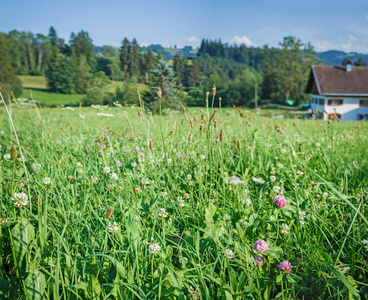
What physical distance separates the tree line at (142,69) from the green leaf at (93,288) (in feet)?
21.0

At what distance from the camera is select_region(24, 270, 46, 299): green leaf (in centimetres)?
119

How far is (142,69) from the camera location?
1074 inches

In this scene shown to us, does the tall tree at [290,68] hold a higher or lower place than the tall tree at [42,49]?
lower

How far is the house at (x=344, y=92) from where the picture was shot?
114 feet

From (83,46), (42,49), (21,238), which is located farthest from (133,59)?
(42,49)

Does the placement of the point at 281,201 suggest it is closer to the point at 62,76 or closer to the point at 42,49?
the point at 62,76

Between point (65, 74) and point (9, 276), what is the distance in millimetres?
Answer: 55117

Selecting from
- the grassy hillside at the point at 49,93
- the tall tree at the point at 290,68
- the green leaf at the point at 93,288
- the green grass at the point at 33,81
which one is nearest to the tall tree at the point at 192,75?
the grassy hillside at the point at 49,93

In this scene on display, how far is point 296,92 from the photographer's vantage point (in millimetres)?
60188

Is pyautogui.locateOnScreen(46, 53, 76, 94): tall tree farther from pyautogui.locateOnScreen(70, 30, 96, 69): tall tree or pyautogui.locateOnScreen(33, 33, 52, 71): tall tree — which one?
pyautogui.locateOnScreen(33, 33, 52, 71): tall tree

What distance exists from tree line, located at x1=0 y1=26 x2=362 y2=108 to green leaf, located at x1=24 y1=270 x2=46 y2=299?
6.39 m

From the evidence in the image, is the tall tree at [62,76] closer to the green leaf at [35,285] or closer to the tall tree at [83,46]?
the tall tree at [83,46]

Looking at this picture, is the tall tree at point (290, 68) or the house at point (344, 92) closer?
the house at point (344, 92)

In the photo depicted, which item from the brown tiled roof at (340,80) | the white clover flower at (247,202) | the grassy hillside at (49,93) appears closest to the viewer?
the white clover flower at (247,202)
